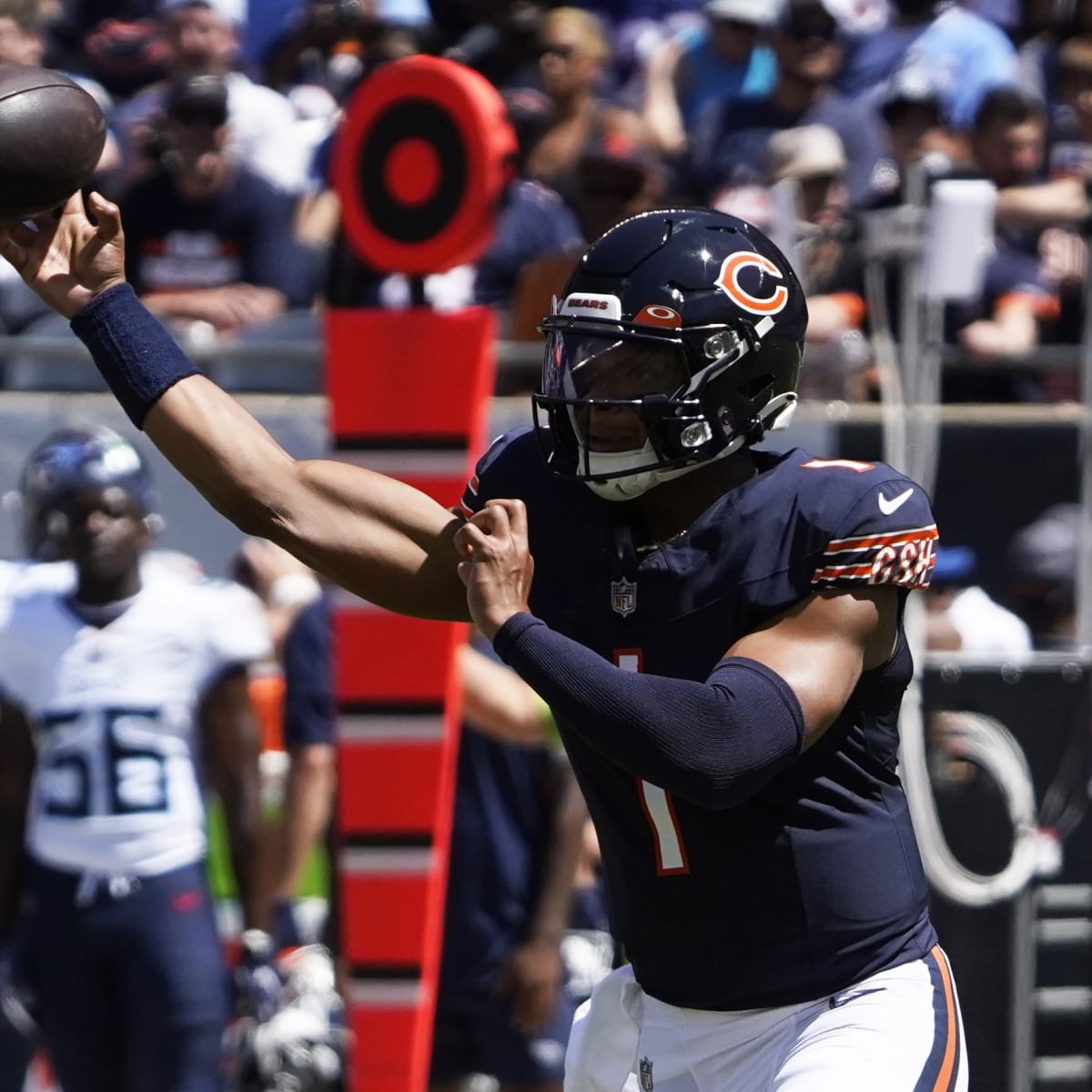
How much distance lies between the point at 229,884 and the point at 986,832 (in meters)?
1.96

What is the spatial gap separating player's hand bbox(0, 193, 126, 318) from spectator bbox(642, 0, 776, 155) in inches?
188

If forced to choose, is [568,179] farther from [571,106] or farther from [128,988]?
[128,988]

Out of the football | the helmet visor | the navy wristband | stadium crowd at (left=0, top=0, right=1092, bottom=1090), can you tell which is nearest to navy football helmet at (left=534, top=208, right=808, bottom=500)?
the helmet visor

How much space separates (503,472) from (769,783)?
1.97 feet

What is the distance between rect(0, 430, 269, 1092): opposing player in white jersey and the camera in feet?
16.8

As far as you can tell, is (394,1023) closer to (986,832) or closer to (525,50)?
(986,832)

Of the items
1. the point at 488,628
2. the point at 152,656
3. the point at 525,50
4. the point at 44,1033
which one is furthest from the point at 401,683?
the point at 525,50

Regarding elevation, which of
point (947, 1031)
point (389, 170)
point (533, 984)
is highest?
point (389, 170)

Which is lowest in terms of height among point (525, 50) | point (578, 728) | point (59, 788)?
point (59, 788)

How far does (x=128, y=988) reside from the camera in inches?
202

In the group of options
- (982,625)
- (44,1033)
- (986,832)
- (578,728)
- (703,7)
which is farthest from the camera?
(703,7)

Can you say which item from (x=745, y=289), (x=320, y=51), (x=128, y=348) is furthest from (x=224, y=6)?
(x=745, y=289)

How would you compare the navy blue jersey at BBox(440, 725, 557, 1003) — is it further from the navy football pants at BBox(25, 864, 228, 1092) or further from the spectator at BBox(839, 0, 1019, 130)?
the spectator at BBox(839, 0, 1019, 130)

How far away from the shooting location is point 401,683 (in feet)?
17.3
